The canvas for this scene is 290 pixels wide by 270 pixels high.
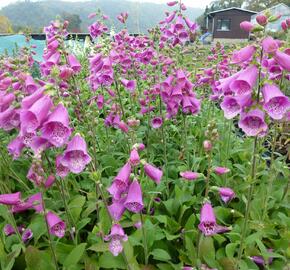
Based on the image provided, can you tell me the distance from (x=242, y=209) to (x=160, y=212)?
0.84 metres

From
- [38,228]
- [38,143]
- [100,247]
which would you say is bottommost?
[38,228]

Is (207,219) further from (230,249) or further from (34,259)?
(34,259)

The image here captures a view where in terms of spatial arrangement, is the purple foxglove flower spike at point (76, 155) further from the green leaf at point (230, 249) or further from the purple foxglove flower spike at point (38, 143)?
the green leaf at point (230, 249)

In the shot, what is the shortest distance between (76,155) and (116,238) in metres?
0.57

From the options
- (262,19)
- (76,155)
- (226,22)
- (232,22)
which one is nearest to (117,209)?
(76,155)

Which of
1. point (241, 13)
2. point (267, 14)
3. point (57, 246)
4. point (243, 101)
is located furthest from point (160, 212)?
point (241, 13)

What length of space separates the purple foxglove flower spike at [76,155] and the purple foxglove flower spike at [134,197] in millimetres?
302

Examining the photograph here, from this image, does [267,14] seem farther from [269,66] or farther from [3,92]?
[3,92]

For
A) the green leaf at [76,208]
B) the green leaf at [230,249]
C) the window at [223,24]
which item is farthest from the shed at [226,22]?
the green leaf at [230,249]

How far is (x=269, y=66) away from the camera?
6.33ft

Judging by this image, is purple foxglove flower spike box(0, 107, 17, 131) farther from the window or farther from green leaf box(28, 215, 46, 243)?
the window

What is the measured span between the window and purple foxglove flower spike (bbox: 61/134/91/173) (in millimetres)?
53335

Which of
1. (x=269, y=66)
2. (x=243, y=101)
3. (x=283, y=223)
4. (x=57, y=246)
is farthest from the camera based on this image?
(x=283, y=223)

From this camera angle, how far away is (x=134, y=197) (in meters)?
1.84
